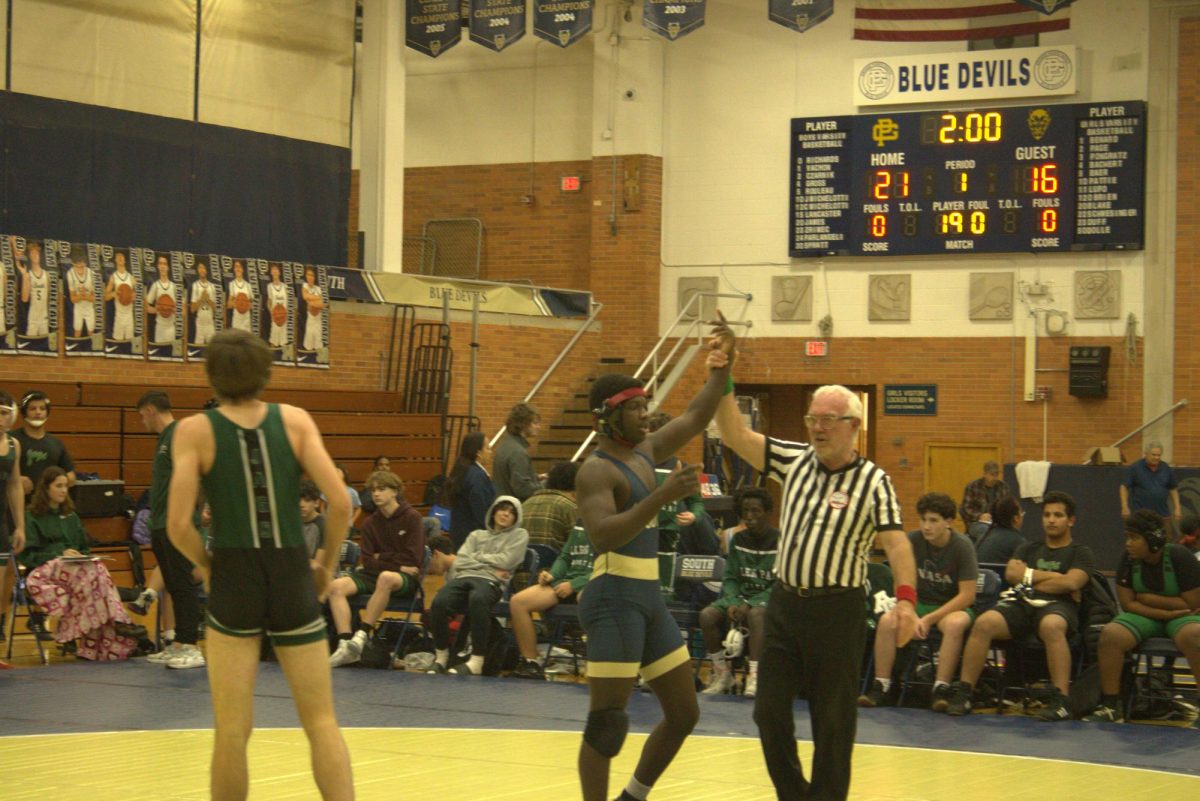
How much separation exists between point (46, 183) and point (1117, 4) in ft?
44.9

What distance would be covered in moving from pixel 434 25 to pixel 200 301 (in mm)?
5483

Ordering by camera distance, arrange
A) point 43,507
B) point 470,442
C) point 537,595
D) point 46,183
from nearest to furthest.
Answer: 1. point 537,595
2. point 43,507
3. point 470,442
4. point 46,183

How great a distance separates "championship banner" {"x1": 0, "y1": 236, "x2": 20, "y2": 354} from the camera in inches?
685

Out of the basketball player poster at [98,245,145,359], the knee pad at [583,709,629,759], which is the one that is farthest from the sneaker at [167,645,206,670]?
the basketball player poster at [98,245,145,359]

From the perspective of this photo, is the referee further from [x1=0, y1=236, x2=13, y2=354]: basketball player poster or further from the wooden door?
the wooden door

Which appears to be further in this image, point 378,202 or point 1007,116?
point 378,202

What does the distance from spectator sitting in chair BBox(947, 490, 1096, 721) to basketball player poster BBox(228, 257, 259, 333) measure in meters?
11.4

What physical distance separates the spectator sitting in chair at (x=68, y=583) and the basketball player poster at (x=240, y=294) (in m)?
7.21

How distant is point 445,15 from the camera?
22.2m

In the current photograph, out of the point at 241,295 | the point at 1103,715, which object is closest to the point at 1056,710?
the point at 1103,715

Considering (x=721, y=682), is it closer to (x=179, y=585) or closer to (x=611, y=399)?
(x=179, y=585)

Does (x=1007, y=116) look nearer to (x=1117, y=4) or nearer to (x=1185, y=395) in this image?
(x=1117, y=4)

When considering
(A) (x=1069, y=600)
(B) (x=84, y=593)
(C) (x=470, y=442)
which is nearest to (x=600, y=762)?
(A) (x=1069, y=600)

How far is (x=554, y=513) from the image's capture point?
42.0 feet
